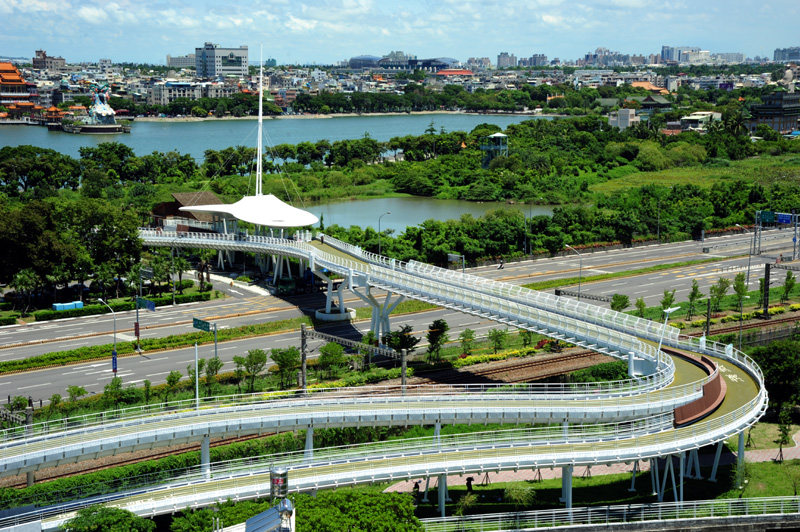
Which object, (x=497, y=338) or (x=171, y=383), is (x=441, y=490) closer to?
(x=171, y=383)

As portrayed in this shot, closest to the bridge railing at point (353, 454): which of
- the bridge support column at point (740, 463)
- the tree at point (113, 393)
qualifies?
the bridge support column at point (740, 463)

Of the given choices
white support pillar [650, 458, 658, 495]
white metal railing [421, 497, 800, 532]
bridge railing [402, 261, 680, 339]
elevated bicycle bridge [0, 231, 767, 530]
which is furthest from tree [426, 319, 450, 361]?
white metal railing [421, 497, 800, 532]

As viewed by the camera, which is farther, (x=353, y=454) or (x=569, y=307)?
(x=569, y=307)

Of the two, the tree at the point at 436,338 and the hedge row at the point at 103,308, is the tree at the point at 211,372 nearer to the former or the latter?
the tree at the point at 436,338

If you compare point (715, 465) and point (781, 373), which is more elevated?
point (781, 373)

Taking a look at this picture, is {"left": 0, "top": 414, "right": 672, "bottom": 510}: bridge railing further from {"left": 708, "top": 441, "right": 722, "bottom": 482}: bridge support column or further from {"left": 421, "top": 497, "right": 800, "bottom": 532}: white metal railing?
{"left": 708, "top": 441, "right": 722, "bottom": 482}: bridge support column

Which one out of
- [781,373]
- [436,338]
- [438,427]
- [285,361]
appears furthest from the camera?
[436,338]

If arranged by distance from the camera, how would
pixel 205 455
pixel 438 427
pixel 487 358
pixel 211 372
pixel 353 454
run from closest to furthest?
1. pixel 205 455
2. pixel 353 454
3. pixel 438 427
4. pixel 211 372
5. pixel 487 358

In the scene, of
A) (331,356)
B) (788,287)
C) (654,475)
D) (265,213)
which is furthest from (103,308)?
(788,287)

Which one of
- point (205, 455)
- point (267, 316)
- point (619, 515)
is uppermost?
point (205, 455)
